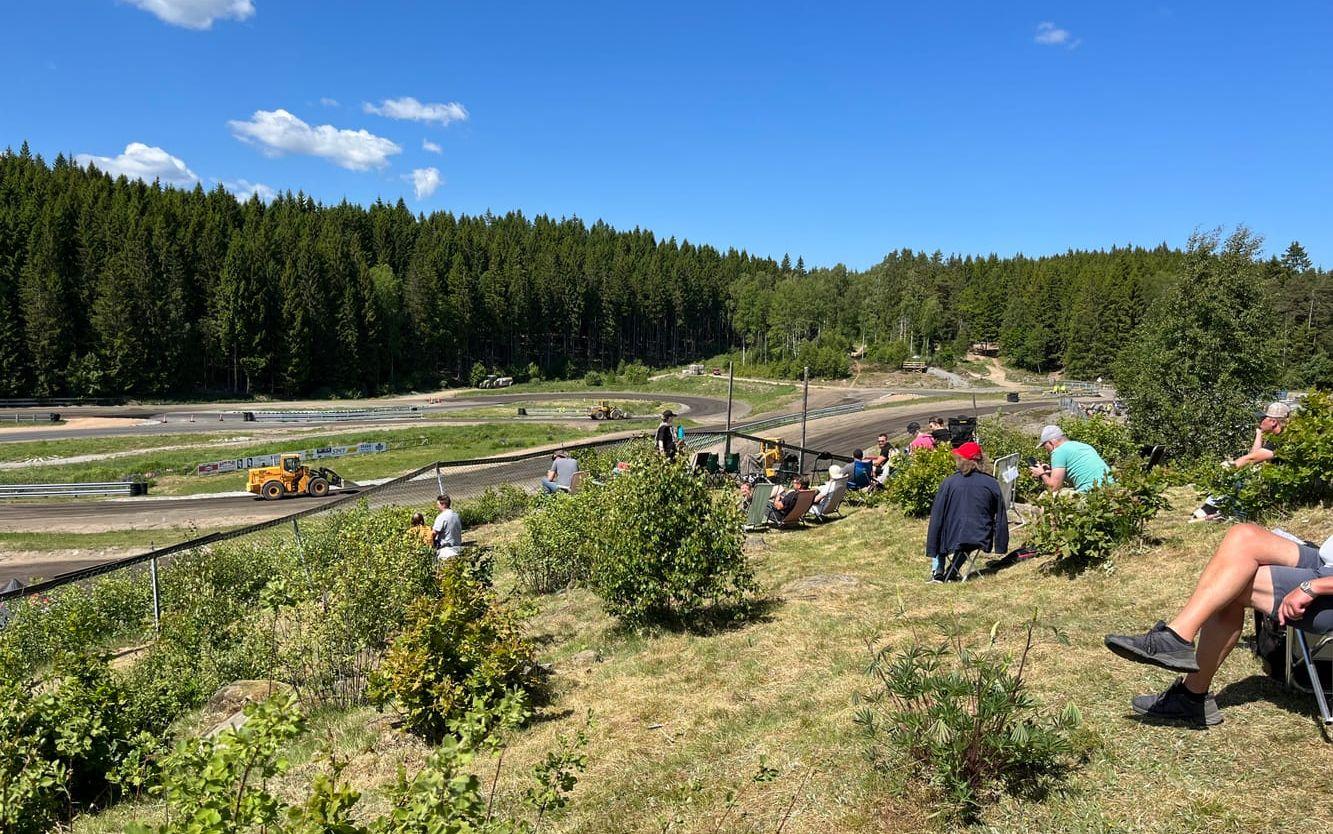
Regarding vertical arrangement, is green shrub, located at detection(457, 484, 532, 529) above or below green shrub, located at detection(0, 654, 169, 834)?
below

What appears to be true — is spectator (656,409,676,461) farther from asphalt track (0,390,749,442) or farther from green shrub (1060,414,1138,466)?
asphalt track (0,390,749,442)

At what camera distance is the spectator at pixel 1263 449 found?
7504 mm

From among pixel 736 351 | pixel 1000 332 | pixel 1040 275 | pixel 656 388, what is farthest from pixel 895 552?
pixel 736 351

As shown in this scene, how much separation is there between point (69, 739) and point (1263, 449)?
37.5 feet

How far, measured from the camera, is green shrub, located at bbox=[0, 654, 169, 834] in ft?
14.8

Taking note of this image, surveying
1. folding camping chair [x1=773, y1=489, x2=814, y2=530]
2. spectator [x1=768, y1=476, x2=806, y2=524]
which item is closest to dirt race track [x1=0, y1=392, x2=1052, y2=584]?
spectator [x1=768, y1=476, x2=806, y2=524]

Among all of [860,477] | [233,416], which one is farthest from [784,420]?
[233,416]

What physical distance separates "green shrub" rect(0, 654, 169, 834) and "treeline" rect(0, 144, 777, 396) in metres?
73.3

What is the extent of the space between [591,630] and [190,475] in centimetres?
3497

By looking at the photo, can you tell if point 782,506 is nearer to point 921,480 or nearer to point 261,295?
point 921,480

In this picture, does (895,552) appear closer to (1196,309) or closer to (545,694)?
(545,694)

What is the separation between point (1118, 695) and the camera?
4434mm

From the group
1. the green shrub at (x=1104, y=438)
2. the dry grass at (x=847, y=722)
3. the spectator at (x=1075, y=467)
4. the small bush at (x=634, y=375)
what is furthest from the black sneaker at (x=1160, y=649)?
the small bush at (x=634, y=375)

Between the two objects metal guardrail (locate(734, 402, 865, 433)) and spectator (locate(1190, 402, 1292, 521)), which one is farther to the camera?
metal guardrail (locate(734, 402, 865, 433))
